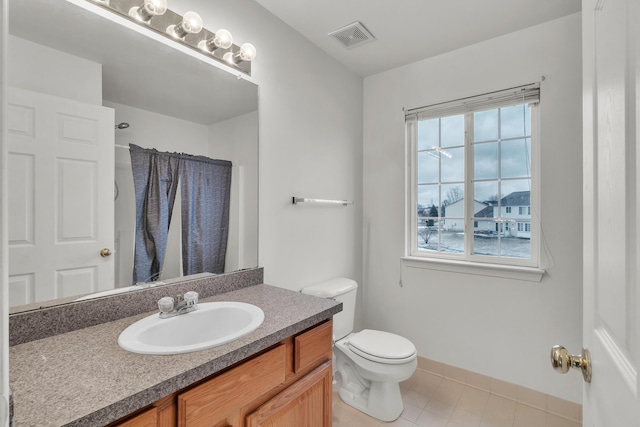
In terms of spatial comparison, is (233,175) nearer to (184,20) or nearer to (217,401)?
(184,20)

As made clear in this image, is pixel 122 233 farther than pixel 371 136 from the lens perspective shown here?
No

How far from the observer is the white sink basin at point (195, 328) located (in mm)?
892

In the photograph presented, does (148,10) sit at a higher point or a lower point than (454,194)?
higher

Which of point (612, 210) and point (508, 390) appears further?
point (508, 390)

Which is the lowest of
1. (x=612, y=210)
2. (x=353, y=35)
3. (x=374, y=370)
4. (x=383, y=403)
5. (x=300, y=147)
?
(x=383, y=403)

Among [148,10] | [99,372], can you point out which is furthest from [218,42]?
[99,372]

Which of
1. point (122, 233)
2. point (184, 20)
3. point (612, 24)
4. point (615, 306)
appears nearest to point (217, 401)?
point (122, 233)

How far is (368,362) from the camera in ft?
5.73

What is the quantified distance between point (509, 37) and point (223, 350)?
248 centimetres

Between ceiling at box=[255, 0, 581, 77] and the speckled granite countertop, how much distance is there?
1.75 m

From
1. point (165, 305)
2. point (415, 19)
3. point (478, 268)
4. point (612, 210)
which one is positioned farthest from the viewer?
point (478, 268)

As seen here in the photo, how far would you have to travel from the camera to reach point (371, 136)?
2600 mm

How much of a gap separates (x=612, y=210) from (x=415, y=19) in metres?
1.79

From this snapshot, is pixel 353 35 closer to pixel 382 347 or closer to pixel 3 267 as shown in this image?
pixel 382 347
